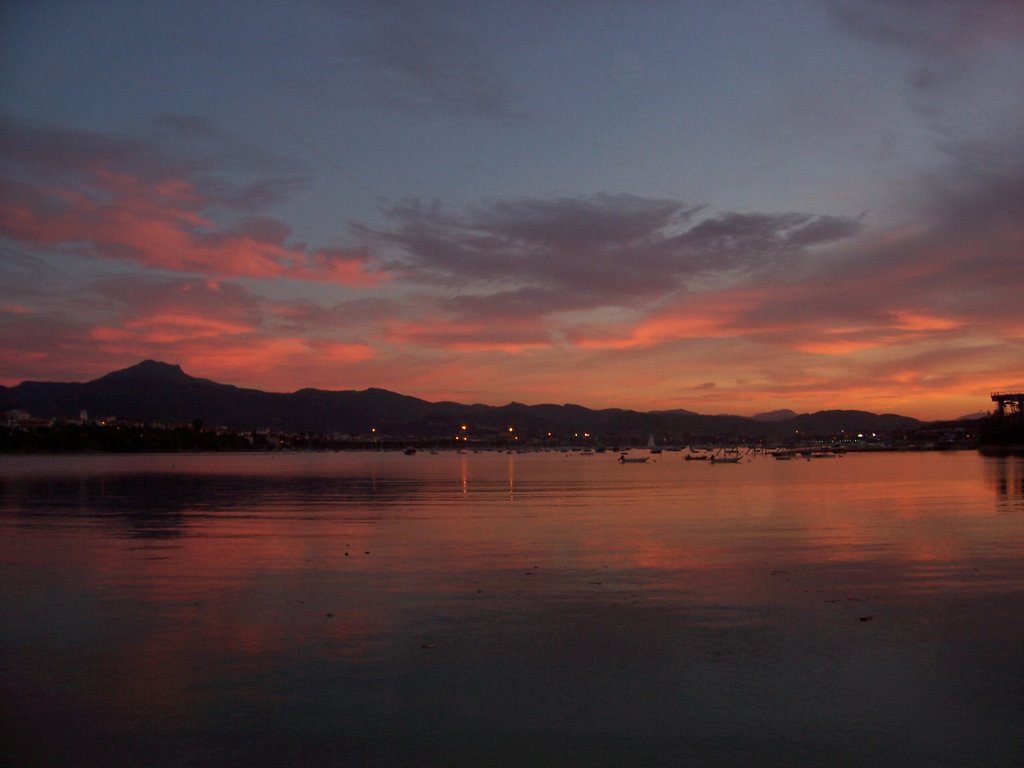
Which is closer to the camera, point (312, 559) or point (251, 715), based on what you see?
point (251, 715)

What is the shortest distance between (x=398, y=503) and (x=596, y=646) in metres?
31.5

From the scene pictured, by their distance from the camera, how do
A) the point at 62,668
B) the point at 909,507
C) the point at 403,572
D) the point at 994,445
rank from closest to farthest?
the point at 62,668, the point at 403,572, the point at 909,507, the point at 994,445

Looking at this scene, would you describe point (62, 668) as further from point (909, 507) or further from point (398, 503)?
point (909, 507)

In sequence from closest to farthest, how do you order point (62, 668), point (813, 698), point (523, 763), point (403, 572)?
point (523, 763), point (813, 698), point (62, 668), point (403, 572)

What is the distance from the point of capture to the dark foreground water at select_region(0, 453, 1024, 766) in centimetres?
958

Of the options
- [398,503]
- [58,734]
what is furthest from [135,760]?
[398,503]

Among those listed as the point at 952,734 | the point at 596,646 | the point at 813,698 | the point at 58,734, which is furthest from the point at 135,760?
the point at 952,734

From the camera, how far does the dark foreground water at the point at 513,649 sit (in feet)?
31.4

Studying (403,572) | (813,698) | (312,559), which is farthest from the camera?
(312,559)

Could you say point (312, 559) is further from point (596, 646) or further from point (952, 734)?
point (952, 734)

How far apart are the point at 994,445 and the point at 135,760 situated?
198m

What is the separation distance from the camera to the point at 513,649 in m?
13.4

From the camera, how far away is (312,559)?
2292 centimetres

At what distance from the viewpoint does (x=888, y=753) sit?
9.27 metres
